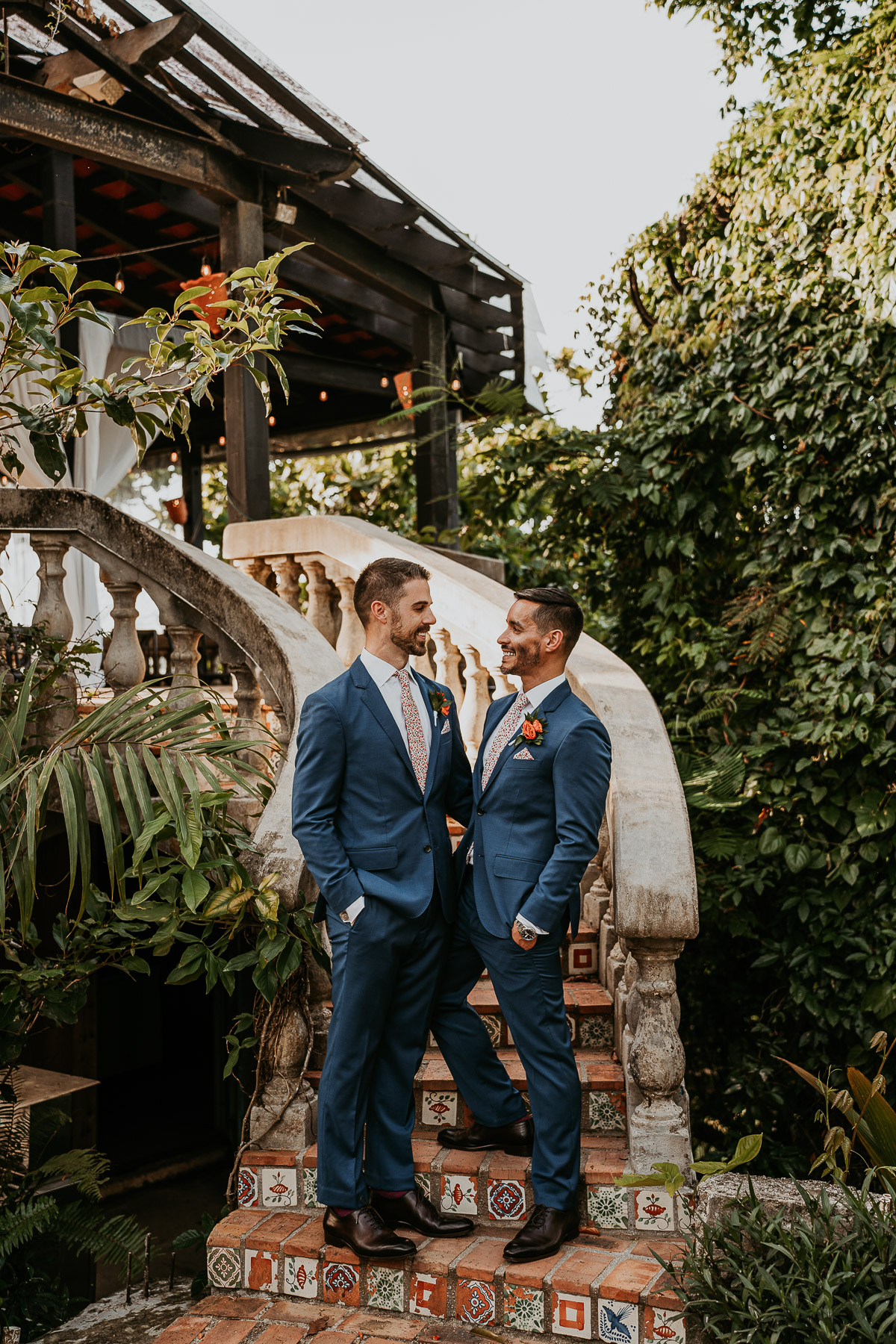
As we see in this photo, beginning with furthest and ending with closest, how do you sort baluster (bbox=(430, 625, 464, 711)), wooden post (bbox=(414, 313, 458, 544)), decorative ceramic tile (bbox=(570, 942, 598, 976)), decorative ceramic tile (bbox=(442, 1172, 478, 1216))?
wooden post (bbox=(414, 313, 458, 544)) < baluster (bbox=(430, 625, 464, 711)) < decorative ceramic tile (bbox=(570, 942, 598, 976)) < decorative ceramic tile (bbox=(442, 1172, 478, 1216))

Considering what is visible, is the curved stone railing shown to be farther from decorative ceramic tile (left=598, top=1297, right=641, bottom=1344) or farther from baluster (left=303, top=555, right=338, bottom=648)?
decorative ceramic tile (left=598, top=1297, right=641, bottom=1344)

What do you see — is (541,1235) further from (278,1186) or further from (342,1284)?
(278,1186)

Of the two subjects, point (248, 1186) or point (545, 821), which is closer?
point (545, 821)

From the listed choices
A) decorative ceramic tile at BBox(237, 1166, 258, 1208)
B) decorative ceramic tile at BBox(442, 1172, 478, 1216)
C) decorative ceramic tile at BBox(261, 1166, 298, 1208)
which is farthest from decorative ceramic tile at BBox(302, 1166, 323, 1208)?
decorative ceramic tile at BBox(442, 1172, 478, 1216)

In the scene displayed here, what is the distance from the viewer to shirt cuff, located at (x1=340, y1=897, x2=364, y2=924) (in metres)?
2.71

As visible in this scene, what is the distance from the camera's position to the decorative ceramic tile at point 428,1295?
9.11ft

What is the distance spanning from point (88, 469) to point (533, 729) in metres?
6.19

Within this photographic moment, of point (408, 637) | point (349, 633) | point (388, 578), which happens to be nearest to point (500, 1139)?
point (408, 637)

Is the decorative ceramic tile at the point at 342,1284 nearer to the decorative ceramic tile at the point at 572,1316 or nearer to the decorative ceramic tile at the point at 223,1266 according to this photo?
the decorative ceramic tile at the point at 223,1266

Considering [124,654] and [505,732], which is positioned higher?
[124,654]

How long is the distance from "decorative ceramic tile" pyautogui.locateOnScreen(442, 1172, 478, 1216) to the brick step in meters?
0.09

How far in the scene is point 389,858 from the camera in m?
2.80

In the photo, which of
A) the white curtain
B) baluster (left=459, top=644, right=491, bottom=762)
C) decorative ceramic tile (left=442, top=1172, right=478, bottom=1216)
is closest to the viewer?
decorative ceramic tile (left=442, top=1172, right=478, bottom=1216)

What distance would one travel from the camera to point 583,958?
384cm
